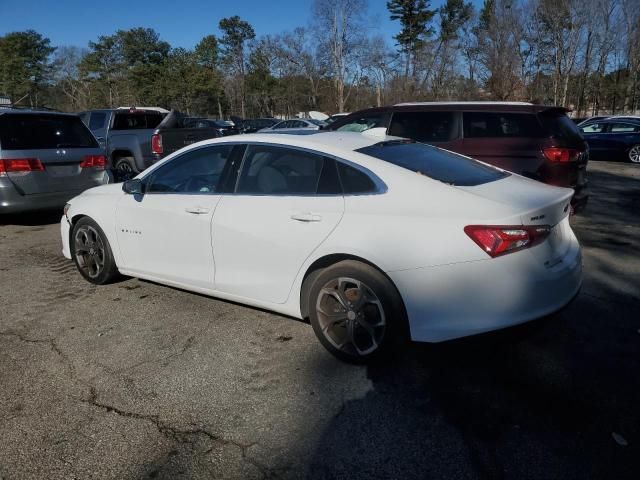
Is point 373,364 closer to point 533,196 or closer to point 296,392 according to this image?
point 296,392

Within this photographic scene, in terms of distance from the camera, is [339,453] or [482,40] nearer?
[339,453]

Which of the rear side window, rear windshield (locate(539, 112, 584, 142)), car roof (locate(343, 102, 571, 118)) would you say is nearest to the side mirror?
car roof (locate(343, 102, 571, 118))

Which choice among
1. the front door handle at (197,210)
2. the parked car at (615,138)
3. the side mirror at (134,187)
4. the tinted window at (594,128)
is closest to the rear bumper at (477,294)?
the front door handle at (197,210)

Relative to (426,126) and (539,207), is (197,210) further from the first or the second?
(426,126)

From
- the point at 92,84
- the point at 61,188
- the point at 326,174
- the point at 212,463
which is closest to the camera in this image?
the point at 212,463

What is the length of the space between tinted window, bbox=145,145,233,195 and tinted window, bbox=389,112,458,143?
3633mm

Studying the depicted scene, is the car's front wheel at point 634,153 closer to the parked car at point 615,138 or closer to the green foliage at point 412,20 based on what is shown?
the parked car at point 615,138

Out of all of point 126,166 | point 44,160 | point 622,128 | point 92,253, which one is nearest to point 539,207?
point 92,253

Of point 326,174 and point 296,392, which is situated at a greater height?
point 326,174

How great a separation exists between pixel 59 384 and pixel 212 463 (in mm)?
1325

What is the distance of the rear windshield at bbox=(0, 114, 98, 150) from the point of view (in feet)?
21.8

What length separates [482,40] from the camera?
147 feet

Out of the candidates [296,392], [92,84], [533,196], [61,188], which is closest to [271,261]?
[296,392]

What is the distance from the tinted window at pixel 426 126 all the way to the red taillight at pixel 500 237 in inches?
165
